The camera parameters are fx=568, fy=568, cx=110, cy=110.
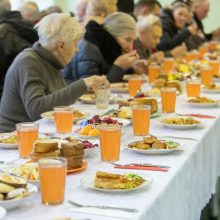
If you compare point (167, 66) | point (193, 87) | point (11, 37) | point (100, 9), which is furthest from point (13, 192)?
point (167, 66)

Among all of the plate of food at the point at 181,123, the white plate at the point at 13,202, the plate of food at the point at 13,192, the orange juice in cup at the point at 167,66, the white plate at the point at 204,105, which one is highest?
the orange juice in cup at the point at 167,66

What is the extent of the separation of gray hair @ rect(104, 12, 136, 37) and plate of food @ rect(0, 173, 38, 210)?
8.39ft

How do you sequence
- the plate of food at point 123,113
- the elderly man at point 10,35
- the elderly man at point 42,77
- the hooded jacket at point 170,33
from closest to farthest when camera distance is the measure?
the plate of food at point 123,113, the elderly man at point 42,77, the elderly man at point 10,35, the hooded jacket at point 170,33

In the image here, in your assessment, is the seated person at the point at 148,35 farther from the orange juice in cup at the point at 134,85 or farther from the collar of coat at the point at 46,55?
the collar of coat at the point at 46,55

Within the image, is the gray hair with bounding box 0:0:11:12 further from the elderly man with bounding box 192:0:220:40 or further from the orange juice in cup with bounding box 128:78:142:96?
the elderly man with bounding box 192:0:220:40

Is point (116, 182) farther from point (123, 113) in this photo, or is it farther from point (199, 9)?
point (199, 9)

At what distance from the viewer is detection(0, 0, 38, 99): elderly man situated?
150 inches

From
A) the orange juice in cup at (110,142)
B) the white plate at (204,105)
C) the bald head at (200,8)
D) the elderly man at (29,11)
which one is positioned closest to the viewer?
the orange juice in cup at (110,142)

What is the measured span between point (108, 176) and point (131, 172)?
157 mm

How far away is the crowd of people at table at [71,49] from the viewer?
2.72 meters

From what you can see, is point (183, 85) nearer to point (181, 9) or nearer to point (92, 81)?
point (92, 81)

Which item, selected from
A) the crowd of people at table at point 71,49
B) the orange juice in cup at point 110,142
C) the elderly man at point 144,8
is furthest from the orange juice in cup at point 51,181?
the elderly man at point 144,8

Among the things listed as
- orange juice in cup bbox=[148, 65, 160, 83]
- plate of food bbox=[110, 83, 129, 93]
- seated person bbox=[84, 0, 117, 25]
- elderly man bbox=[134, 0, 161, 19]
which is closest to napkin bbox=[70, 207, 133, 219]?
plate of food bbox=[110, 83, 129, 93]

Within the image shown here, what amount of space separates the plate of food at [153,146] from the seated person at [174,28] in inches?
163
